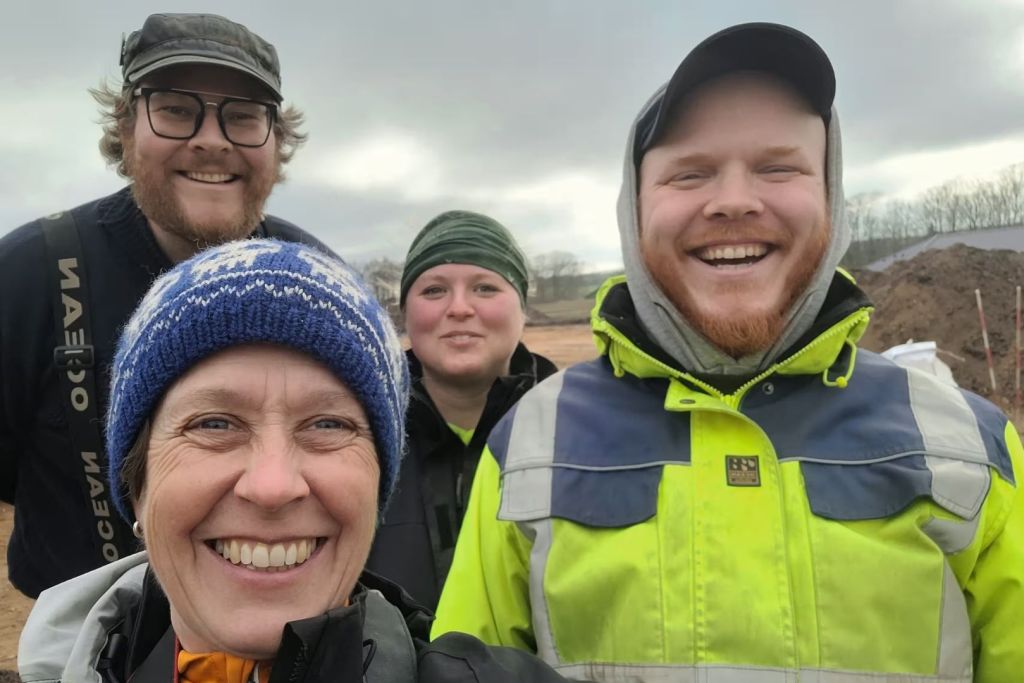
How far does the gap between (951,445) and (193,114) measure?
2.80m

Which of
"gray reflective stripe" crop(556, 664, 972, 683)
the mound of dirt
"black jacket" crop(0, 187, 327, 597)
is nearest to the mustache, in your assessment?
"gray reflective stripe" crop(556, 664, 972, 683)

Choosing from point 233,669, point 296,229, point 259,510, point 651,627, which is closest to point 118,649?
point 233,669

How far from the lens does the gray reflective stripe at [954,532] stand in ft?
5.52

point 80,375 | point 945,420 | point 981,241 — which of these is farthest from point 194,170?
point 981,241

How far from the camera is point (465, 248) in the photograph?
121 inches

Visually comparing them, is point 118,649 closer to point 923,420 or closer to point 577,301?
point 923,420

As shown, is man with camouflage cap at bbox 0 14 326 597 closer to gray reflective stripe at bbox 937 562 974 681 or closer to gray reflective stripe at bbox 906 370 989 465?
gray reflective stripe at bbox 906 370 989 465

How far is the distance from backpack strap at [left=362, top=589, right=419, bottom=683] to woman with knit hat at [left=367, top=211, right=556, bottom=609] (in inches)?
42.7

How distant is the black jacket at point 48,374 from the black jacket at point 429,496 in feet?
3.29

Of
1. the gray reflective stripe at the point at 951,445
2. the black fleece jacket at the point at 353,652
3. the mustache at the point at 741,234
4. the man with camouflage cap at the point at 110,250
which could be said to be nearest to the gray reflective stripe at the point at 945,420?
the gray reflective stripe at the point at 951,445

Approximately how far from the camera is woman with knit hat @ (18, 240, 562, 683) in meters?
1.39

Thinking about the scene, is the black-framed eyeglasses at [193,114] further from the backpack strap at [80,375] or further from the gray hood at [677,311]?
the gray hood at [677,311]

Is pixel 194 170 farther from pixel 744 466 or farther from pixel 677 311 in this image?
pixel 744 466

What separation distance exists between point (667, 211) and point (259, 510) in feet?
4.10
